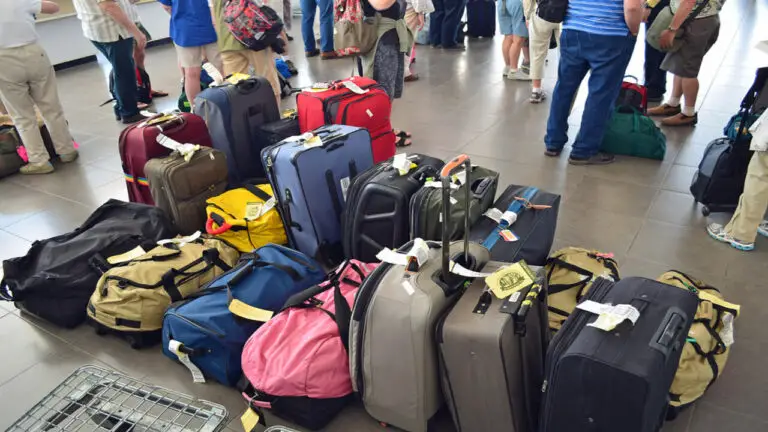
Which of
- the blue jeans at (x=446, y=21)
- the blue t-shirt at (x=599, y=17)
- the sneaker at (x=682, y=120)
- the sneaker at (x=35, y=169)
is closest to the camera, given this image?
the blue t-shirt at (x=599, y=17)

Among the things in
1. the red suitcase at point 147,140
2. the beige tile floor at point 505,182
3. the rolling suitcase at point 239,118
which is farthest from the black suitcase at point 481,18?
the red suitcase at point 147,140

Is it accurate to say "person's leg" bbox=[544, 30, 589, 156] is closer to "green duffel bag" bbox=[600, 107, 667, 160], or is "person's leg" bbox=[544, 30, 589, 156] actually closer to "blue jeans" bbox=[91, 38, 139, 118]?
"green duffel bag" bbox=[600, 107, 667, 160]

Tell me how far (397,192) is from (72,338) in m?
1.57

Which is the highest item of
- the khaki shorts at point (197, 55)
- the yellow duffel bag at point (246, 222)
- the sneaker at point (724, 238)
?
the khaki shorts at point (197, 55)

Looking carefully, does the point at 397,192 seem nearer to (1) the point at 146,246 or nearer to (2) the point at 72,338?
(1) the point at 146,246

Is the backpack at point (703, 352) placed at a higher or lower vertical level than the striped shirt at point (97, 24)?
lower

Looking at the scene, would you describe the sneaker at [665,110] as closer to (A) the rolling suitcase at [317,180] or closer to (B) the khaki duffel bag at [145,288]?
(A) the rolling suitcase at [317,180]

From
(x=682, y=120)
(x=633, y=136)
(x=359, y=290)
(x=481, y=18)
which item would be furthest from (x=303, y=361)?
(x=481, y=18)

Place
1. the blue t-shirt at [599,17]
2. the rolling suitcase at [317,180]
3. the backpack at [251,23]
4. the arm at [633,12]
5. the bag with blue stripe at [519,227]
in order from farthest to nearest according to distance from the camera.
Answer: the backpack at [251,23], the blue t-shirt at [599,17], the arm at [633,12], the rolling suitcase at [317,180], the bag with blue stripe at [519,227]

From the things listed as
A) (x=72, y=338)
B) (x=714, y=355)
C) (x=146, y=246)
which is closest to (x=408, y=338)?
(x=714, y=355)

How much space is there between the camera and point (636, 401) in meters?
1.41

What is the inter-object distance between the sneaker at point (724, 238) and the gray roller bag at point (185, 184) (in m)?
2.63

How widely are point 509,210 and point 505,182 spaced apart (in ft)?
4.16

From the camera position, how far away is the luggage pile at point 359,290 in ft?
5.23
